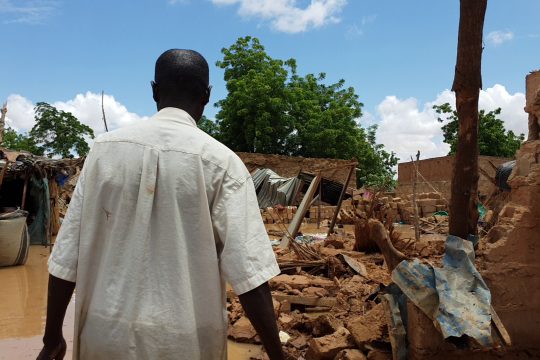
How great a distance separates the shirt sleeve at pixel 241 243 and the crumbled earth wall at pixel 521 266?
2522mm

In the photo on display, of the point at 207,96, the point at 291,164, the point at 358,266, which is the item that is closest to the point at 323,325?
the point at 358,266

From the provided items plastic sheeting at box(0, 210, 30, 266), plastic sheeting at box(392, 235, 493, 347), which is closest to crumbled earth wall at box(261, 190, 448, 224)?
plastic sheeting at box(0, 210, 30, 266)

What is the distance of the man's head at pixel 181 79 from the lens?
149 cm

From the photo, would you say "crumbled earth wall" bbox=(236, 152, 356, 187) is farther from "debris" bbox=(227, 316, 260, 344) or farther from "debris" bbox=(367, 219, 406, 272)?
"debris" bbox=(367, 219, 406, 272)

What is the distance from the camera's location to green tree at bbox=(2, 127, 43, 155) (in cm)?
2452

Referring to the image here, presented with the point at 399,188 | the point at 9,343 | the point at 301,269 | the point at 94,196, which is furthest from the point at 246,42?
the point at 94,196

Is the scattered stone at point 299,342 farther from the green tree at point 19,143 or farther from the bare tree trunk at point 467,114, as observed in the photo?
the green tree at point 19,143

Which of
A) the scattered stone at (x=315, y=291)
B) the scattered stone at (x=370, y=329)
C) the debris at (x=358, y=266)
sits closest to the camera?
the scattered stone at (x=370, y=329)

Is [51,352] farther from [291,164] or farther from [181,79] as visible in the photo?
[291,164]

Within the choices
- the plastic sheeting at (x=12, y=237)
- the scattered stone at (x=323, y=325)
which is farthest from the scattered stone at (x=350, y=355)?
the plastic sheeting at (x=12, y=237)

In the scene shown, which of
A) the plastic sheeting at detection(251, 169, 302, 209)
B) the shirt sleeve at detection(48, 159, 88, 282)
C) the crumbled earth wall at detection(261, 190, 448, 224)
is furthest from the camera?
the plastic sheeting at detection(251, 169, 302, 209)

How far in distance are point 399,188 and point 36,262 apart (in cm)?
1797

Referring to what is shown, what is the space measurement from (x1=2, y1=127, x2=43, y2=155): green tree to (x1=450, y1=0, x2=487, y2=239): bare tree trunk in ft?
80.9

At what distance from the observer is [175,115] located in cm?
145
